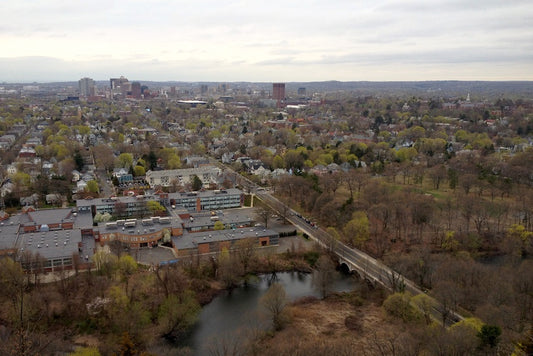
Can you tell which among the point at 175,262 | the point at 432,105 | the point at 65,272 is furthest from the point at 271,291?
the point at 432,105

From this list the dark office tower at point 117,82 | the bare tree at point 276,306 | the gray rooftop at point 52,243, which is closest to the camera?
the bare tree at point 276,306

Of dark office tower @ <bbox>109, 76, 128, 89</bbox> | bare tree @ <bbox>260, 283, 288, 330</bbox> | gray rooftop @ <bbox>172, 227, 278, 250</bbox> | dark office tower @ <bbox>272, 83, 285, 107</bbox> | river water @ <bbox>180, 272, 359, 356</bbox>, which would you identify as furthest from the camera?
dark office tower @ <bbox>109, 76, 128, 89</bbox>

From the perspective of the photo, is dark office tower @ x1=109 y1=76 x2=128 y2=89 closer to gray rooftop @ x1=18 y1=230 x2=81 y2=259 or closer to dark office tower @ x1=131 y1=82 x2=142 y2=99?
dark office tower @ x1=131 y1=82 x2=142 y2=99

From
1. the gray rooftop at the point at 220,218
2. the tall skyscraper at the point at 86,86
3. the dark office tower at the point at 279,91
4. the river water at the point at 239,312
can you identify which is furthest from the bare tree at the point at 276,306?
the tall skyscraper at the point at 86,86

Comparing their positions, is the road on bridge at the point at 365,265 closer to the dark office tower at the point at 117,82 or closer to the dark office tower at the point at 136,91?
the dark office tower at the point at 136,91

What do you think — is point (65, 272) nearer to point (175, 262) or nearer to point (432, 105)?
point (175, 262)

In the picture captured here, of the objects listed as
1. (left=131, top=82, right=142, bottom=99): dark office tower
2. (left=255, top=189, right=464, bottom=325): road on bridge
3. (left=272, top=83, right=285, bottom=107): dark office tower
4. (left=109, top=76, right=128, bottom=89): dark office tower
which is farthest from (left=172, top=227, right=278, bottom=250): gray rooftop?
(left=109, top=76, right=128, bottom=89): dark office tower

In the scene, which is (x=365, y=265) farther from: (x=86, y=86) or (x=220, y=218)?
(x=86, y=86)

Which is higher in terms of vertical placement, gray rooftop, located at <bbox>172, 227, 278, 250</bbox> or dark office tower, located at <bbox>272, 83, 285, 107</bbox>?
dark office tower, located at <bbox>272, 83, 285, 107</bbox>
